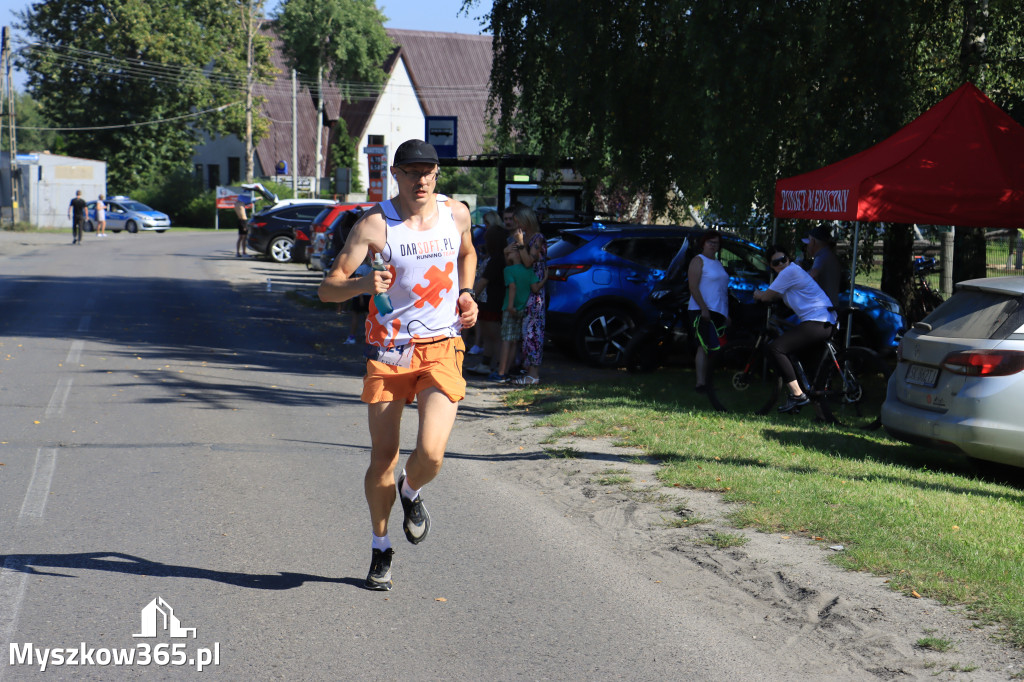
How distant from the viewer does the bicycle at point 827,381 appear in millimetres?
10391

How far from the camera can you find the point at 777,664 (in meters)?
4.54

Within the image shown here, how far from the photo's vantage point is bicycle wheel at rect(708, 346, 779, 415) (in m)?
10.8

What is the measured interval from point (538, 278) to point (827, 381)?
3.53 m

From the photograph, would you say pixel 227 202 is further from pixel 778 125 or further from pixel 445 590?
pixel 445 590

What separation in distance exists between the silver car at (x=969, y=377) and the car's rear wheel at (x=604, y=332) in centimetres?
576

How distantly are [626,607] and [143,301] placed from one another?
57.6 ft

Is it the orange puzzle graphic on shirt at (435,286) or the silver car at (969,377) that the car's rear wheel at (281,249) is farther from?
the orange puzzle graphic on shirt at (435,286)

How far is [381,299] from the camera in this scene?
4.97m

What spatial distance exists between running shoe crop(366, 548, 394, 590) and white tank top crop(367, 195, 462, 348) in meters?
1.06

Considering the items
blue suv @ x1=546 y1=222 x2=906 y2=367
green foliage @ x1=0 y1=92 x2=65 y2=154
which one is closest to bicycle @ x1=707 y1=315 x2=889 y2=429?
blue suv @ x1=546 y1=222 x2=906 y2=367

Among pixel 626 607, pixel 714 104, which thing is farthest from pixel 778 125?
pixel 626 607

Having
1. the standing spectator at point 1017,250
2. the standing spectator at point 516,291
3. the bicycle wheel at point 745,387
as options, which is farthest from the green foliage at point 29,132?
the bicycle wheel at point 745,387

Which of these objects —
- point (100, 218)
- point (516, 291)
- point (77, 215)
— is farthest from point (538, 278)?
point (100, 218)

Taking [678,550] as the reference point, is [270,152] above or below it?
above
